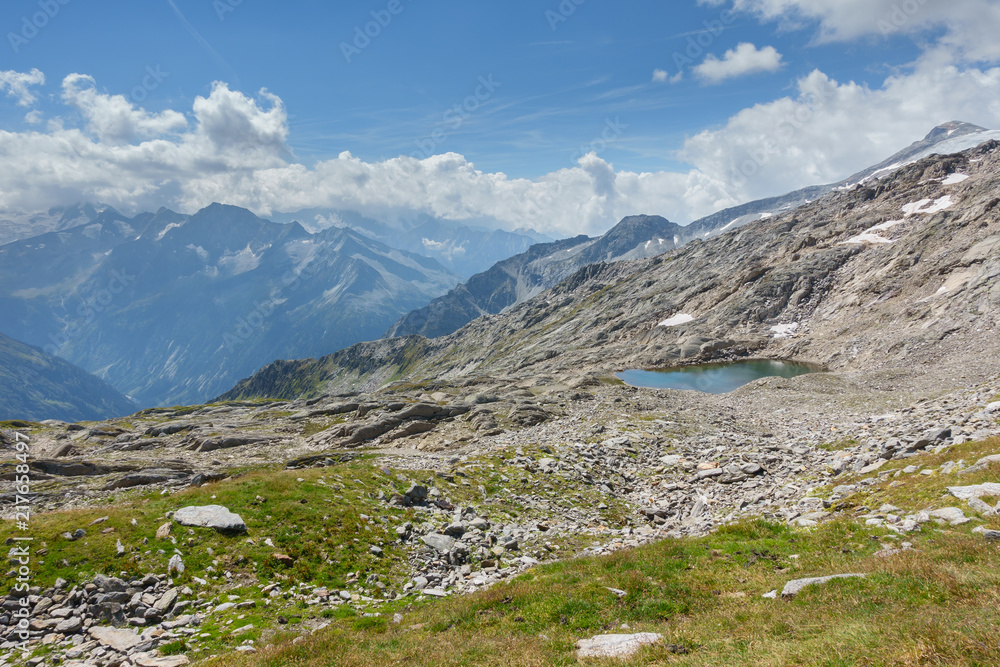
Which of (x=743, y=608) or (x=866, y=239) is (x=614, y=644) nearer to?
(x=743, y=608)

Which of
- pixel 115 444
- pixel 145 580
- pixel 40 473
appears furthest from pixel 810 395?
pixel 115 444

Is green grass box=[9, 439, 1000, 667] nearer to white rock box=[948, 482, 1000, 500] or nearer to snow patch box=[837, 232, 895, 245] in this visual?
white rock box=[948, 482, 1000, 500]

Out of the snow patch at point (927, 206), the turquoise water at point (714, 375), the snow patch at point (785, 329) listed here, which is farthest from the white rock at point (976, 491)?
the snow patch at point (927, 206)

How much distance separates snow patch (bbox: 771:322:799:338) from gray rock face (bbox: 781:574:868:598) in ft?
397

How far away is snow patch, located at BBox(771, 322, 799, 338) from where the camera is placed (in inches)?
4554

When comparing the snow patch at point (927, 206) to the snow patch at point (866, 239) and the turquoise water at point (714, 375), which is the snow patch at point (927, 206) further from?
the turquoise water at point (714, 375)

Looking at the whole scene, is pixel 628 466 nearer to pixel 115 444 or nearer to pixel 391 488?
pixel 391 488

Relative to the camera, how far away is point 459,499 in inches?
1057

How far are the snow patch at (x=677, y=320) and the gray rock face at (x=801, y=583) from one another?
13974cm

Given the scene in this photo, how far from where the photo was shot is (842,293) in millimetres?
114750

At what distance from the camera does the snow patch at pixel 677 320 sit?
479 ft

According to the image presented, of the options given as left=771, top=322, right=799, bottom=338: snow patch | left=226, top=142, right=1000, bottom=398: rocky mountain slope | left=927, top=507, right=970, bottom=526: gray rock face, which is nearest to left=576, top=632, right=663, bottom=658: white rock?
left=927, top=507, right=970, bottom=526: gray rock face

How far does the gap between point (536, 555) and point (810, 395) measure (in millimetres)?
48595
